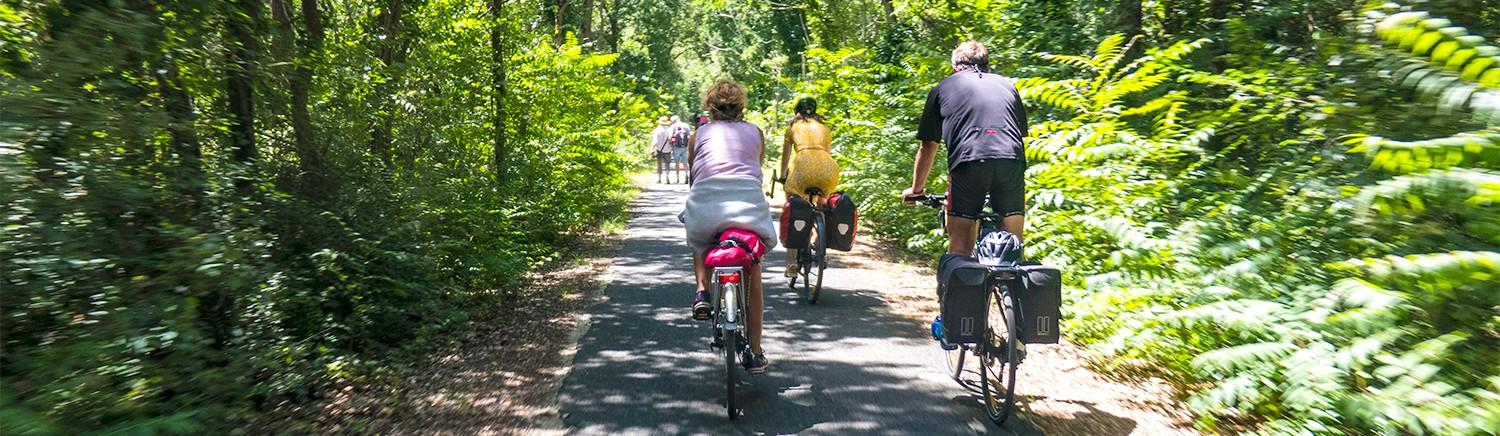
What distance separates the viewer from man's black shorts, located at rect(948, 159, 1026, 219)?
15.6ft

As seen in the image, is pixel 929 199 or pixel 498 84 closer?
pixel 929 199

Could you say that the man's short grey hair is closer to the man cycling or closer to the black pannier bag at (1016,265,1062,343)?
the man cycling

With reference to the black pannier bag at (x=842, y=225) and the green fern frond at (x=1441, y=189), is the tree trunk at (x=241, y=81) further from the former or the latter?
the green fern frond at (x=1441, y=189)

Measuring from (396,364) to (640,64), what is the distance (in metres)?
30.9

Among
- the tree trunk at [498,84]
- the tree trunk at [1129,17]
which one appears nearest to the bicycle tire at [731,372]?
the tree trunk at [498,84]

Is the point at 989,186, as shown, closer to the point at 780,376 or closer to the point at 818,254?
the point at 780,376

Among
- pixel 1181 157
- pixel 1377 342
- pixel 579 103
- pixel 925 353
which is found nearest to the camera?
pixel 1377 342

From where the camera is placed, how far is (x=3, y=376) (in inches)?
107

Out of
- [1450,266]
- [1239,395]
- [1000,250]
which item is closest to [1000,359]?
[1000,250]

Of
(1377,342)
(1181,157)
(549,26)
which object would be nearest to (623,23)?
(549,26)

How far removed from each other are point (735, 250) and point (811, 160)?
135 inches

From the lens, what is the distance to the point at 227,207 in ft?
13.4

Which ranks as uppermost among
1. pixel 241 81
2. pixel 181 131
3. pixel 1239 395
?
pixel 241 81

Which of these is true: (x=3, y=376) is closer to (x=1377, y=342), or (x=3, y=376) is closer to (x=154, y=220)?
(x=154, y=220)
